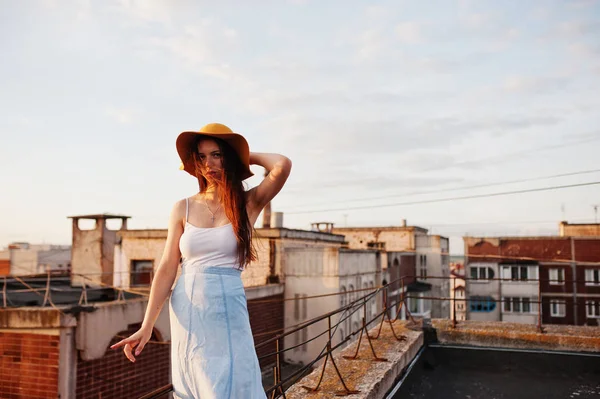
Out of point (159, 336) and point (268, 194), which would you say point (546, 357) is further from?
point (159, 336)

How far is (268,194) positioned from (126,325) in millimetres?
10614

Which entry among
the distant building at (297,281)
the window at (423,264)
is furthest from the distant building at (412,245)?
the distant building at (297,281)

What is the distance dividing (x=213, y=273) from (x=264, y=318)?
18263mm

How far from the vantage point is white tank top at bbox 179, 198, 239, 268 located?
220 cm

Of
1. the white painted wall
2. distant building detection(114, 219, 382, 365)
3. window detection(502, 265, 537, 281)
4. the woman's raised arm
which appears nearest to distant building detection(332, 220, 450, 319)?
the white painted wall

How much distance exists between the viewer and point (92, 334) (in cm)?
1052

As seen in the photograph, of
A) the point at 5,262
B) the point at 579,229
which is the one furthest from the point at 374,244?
the point at 5,262

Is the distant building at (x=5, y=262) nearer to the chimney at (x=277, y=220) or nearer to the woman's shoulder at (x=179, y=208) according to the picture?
the chimney at (x=277, y=220)

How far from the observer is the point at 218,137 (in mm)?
2371

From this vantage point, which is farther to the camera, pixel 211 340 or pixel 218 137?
pixel 218 137

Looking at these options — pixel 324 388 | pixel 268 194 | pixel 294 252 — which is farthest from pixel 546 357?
pixel 294 252

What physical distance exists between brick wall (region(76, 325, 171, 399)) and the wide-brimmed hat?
9.55 metres

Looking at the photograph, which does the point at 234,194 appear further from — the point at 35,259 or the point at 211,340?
the point at 35,259

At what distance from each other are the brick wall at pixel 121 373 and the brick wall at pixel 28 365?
581 millimetres
